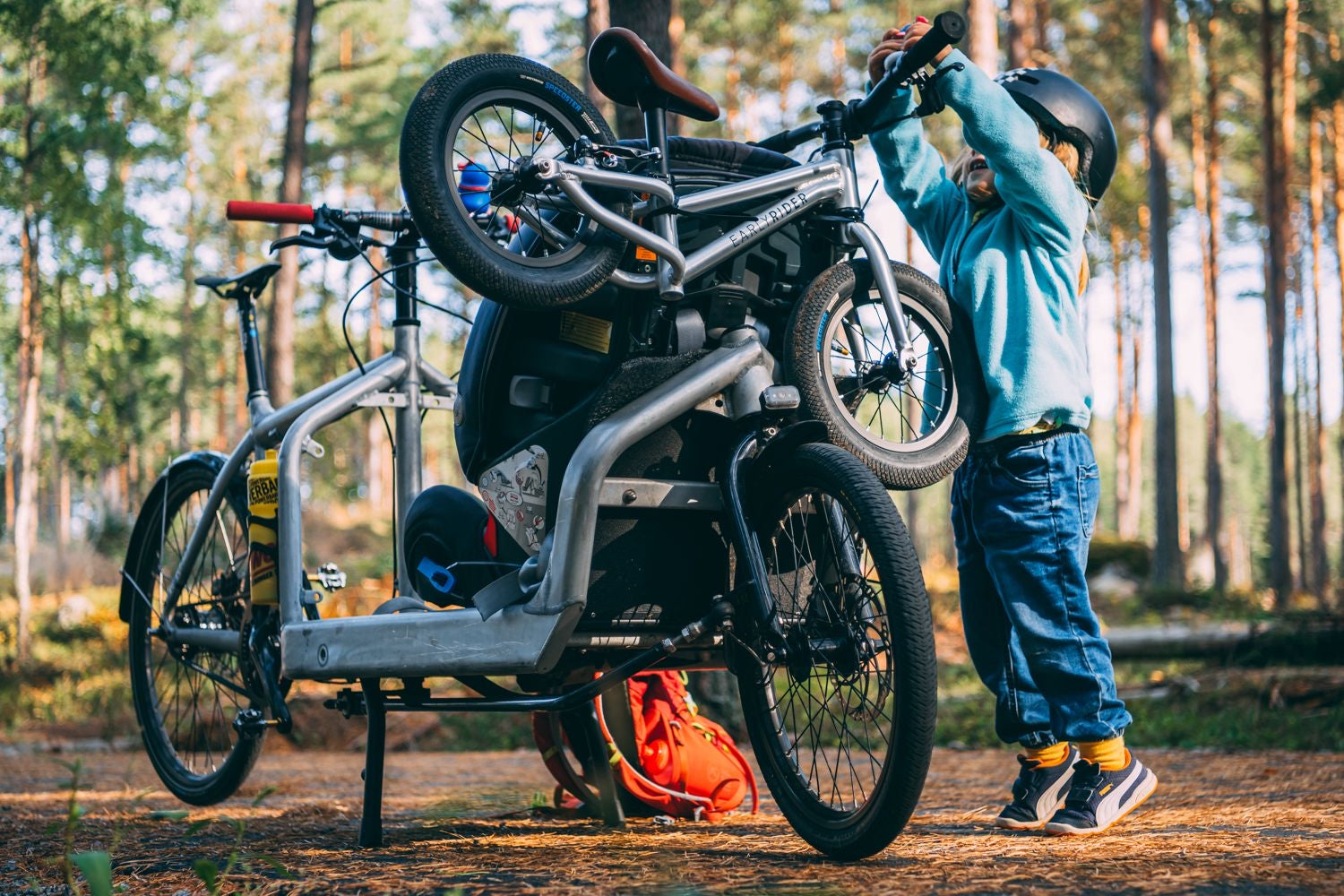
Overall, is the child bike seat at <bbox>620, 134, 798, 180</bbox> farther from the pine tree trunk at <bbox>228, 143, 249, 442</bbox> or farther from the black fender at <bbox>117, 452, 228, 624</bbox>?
the pine tree trunk at <bbox>228, 143, 249, 442</bbox>

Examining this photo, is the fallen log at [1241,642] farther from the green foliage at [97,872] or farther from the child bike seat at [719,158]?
the green foliage at [97,872]

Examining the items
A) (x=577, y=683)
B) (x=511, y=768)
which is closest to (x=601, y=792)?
(x=577, y=683)

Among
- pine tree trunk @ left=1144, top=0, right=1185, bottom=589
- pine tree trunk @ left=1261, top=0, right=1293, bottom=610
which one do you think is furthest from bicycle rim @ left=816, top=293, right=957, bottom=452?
pine tree trunk @ left=1261, top=0, right=1293, bottom=610

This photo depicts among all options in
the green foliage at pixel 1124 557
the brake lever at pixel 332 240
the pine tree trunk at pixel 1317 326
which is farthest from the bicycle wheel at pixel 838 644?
the pine tree trunk at pixel 1317 326

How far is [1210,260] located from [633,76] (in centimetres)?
2513

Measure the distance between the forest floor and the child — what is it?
0.26m

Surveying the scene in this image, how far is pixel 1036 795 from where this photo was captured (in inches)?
126

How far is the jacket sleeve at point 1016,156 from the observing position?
3051mm

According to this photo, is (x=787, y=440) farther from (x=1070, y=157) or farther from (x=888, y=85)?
(x=1070, y=157)

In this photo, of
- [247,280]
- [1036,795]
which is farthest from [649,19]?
[1036,795]

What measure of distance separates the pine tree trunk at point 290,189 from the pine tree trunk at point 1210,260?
16.4m

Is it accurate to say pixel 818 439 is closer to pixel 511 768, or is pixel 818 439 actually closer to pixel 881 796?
pixel 881 796

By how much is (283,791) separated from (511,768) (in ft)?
4.11

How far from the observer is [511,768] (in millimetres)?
5934
